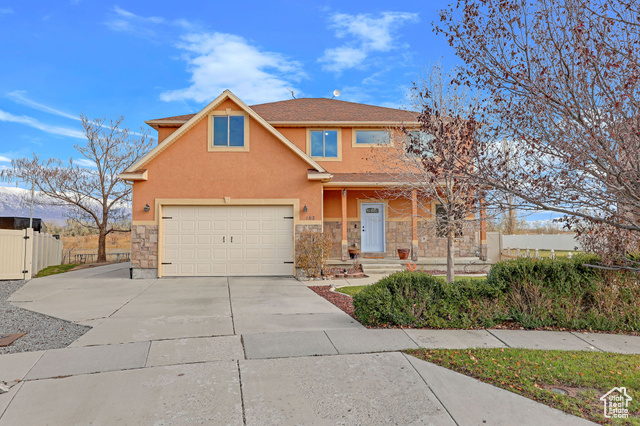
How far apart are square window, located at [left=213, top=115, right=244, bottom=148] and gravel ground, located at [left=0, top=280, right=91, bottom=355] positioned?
7293mm

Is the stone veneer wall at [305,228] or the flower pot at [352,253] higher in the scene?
the stone veneer wall at [305,228]

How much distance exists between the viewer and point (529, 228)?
42.4 metres

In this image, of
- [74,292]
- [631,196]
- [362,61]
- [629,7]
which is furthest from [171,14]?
[631,196]

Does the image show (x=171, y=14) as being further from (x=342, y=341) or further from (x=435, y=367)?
(x=435, y=367)

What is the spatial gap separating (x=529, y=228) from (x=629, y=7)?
145 ft

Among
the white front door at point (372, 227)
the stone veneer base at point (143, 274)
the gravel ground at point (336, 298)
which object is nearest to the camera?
the gravel ground at point (336, 298)

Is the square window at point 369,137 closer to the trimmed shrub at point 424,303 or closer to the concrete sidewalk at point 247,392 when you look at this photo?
the trimmed shrub at point 424,303

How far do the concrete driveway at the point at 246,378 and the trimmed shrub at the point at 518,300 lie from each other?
0.55m

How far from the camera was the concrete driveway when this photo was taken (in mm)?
3371

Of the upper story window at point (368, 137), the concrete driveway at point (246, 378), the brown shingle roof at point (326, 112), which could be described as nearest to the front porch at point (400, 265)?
the upper story window at point (368, 137)

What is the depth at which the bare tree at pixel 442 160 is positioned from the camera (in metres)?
4.28

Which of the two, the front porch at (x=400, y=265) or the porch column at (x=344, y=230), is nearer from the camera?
the front porch at (x=400, y=265)

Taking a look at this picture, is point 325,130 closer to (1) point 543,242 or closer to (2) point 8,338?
(2) point 8,338

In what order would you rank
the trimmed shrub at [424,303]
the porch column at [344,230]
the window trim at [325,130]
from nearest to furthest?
the trimmed shrub at [424,303]
the porch column at [344,230]
the window trim at [325,130]
